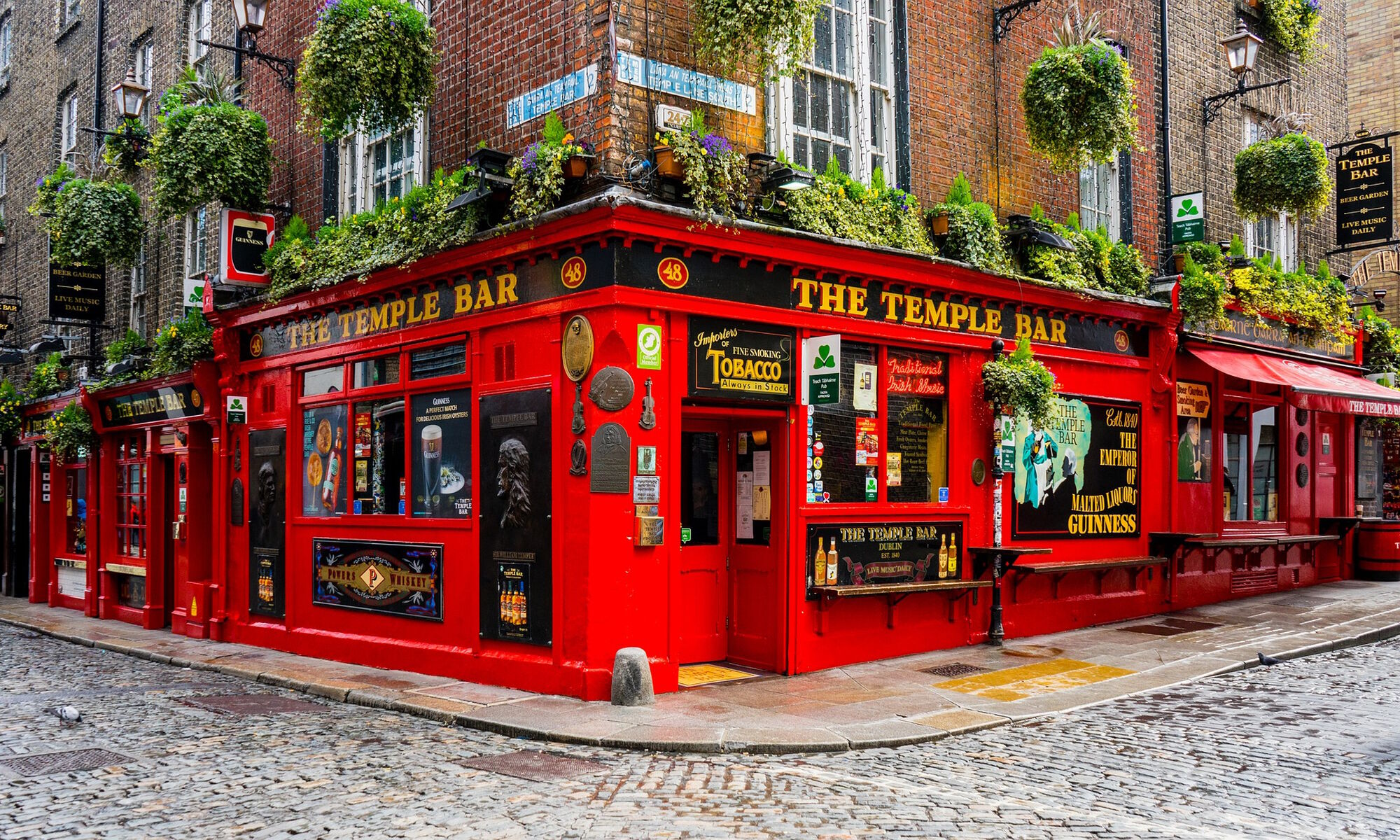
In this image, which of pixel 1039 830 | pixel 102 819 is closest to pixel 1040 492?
pixel 1039 830

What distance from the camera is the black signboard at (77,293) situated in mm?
18750

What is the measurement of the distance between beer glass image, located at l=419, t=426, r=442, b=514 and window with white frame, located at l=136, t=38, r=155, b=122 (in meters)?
10.3

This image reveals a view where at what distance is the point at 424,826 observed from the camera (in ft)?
19.8

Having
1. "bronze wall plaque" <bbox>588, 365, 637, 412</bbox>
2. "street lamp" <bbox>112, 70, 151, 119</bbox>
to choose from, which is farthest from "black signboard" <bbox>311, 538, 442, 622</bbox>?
"street lamp" <bbox>112, 70, 151, 119</bbox>

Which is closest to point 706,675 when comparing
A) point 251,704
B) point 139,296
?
point 251,704

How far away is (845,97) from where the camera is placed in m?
12.2

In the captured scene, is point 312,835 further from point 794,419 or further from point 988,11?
point 988,11

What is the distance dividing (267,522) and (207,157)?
180 inches

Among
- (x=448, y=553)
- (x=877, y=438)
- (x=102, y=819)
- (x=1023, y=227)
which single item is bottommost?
(x=102, y=819)

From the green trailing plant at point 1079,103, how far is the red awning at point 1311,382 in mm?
3637

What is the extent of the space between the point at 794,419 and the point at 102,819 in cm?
664

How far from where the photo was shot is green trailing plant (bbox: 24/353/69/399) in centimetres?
2050

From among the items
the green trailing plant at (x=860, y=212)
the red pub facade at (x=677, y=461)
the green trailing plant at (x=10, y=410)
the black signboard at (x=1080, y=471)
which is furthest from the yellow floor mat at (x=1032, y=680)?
the green trailing plant at (x=10, y=410)

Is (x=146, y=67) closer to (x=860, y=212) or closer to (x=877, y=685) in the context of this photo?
(x=860, y=212)
